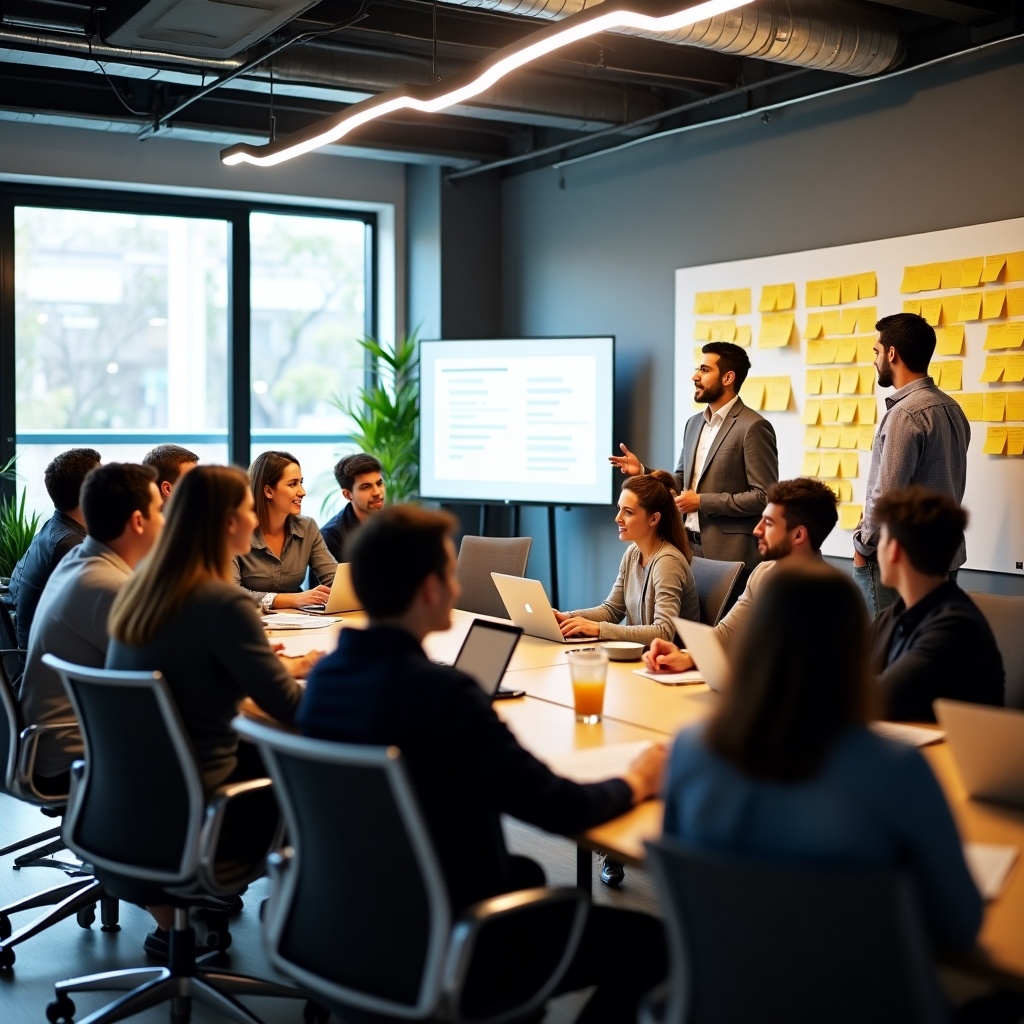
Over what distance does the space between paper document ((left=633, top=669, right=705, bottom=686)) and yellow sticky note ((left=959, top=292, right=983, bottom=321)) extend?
2.26m

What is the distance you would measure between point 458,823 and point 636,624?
85.3 inches

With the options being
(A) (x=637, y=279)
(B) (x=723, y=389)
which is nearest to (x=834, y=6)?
(B) (x=723, y=389)

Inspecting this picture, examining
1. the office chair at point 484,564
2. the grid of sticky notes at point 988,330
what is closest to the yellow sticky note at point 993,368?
the grid of sticky notes at point 988,330

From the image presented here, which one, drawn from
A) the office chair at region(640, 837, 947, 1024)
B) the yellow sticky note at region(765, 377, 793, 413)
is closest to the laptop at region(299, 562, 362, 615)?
the yellow sticky note at region(765, 377, 793, 413)

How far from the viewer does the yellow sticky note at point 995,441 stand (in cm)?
464

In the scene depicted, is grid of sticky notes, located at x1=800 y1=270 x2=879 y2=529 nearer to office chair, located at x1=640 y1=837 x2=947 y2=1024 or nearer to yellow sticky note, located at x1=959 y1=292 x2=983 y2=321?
yellow sticky note, located at x1=959 y1=292 x2=983 y2=321

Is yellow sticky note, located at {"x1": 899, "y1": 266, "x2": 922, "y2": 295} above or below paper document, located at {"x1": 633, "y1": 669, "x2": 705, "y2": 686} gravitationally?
above

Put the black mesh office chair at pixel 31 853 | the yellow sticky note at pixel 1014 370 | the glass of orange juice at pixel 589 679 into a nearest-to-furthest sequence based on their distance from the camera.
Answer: the glass of orange juice at pixel 589 679
the black mesh office chair at pixel 31 853
the yellow sticky note at pixel 1014 370

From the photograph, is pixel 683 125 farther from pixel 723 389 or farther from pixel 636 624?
pixel 636 624

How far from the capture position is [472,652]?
2852 mm

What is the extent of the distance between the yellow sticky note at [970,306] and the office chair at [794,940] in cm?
376

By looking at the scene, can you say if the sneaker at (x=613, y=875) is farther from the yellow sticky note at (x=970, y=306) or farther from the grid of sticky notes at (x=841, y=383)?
the yellow sticky note at (x=970, y=306)

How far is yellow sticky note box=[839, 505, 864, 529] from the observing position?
5262 millimetres

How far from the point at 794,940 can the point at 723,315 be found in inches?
186
